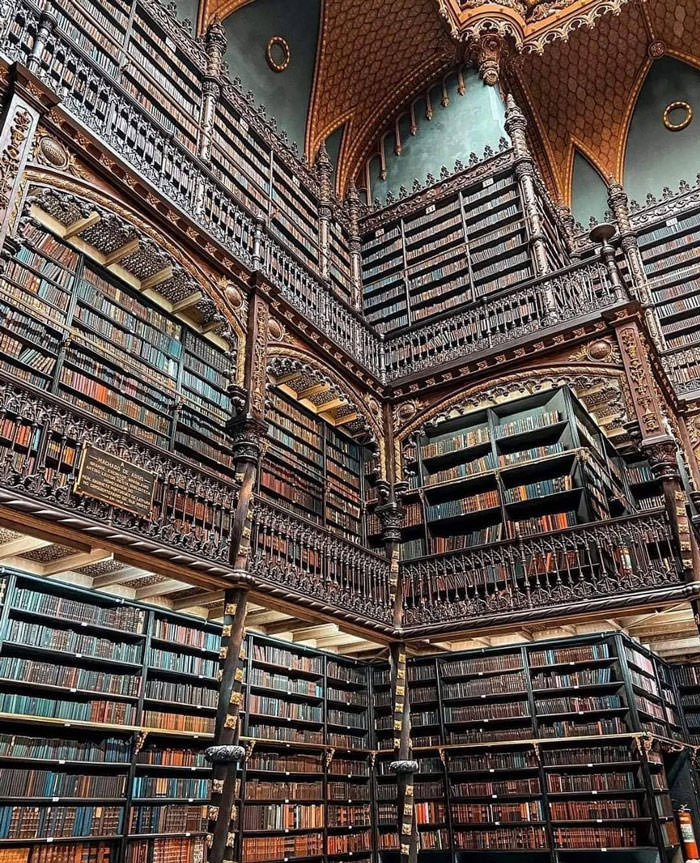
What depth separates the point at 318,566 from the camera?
548 centimetres

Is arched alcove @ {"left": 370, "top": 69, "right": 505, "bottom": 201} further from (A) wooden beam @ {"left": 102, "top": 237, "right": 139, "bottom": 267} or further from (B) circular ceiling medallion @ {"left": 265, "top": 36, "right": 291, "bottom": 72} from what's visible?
(A) wooden beam @ {"left": 102, "top": 237, "right": 139, "bottom": 267}

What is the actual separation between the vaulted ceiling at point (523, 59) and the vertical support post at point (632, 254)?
2.62 feet

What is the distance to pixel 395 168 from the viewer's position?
407 inches

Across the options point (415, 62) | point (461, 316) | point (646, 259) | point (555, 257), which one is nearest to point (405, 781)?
point (461, 316)

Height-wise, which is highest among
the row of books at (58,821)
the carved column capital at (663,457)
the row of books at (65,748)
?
the carved column capital at (663,457)

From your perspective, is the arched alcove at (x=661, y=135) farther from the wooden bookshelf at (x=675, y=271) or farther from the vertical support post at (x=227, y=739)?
the vertical support post at (x=227, y=739)

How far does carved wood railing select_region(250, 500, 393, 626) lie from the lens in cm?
496

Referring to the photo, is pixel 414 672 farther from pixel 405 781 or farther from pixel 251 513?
pixel 251 513

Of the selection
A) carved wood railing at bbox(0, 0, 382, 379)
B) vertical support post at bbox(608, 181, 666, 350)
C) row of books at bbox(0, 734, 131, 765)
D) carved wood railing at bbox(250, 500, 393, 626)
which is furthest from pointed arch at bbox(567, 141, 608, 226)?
row of books at bbox(0, 734, 131, 765)

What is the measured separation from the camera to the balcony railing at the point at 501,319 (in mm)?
6566

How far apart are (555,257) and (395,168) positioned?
3148mm

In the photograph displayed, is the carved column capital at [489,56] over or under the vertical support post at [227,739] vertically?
over

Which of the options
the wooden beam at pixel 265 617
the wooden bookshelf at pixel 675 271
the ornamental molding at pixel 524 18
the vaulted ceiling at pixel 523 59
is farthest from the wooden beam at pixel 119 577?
the ornamental molding at pixel 524 18

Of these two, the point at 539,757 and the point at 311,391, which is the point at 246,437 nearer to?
the point at 311,391
